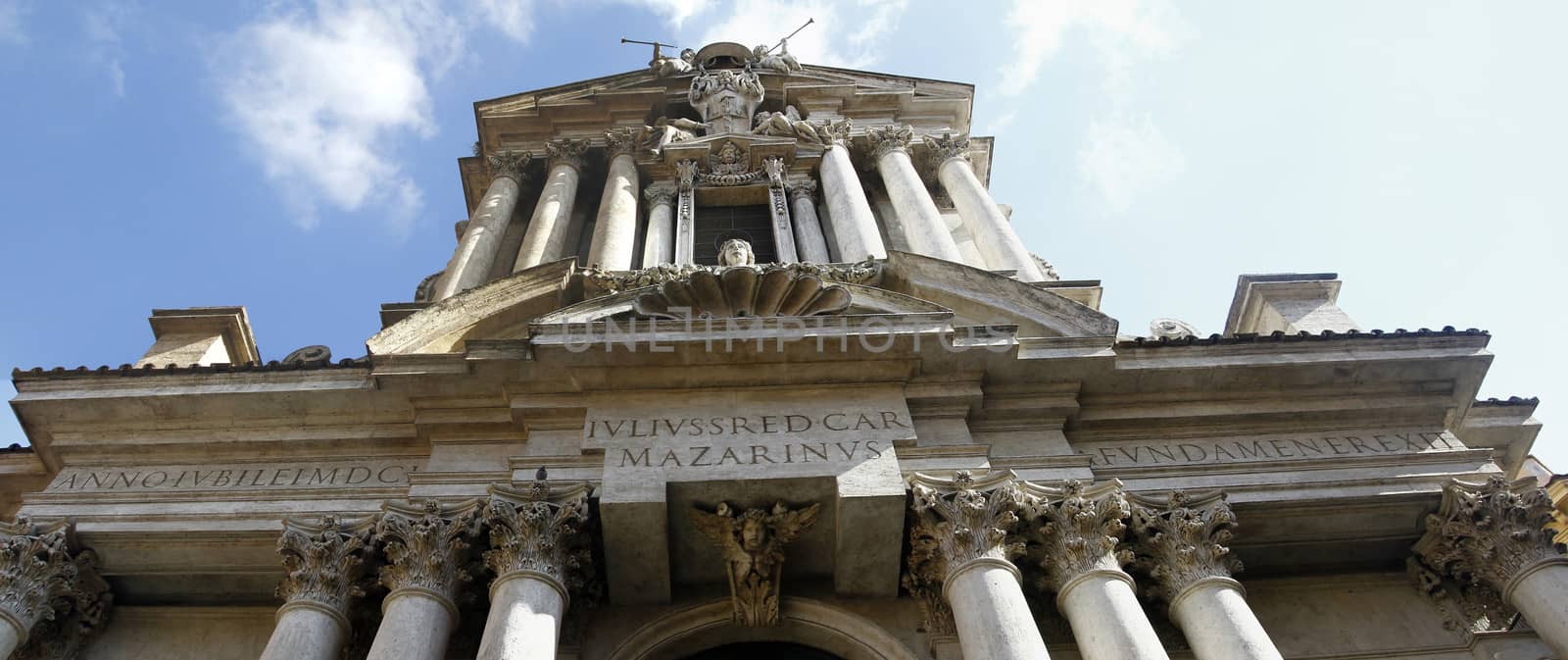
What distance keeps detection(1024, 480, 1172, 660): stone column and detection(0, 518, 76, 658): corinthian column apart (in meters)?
8.32

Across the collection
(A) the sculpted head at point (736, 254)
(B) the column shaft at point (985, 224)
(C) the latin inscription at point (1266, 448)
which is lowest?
(C) the latin inscription at point (1266, 448)

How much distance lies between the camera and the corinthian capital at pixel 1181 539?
955 centimetres

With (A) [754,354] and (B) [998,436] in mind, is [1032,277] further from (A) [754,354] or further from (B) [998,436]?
(A) [754,354]

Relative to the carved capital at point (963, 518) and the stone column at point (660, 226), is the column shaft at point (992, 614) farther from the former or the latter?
the stone column at point (660, 226)

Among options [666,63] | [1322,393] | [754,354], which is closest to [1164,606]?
[1322,393]

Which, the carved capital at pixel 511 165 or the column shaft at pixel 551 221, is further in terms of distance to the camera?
the carved capital at pixel 511 165

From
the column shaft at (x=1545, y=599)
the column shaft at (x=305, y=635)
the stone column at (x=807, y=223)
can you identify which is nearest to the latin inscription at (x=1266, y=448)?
the column shaft at (x=1545, y=599)

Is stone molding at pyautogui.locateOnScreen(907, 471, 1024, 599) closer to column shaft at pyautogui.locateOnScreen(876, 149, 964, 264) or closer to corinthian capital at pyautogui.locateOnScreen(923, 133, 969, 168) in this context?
column shaft at pyautogui.locateOnScreen(876, 149, 964, 264)

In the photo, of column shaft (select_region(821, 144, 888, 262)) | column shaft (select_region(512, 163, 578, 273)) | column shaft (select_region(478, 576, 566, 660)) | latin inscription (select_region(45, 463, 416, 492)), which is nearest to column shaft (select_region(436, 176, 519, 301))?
column shaft (select_region(512, 163, 578, 273))

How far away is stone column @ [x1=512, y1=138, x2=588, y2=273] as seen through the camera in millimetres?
16641

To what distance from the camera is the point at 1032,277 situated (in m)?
14.9

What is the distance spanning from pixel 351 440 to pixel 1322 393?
32.0ft

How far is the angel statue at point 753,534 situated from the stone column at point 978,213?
582 cm

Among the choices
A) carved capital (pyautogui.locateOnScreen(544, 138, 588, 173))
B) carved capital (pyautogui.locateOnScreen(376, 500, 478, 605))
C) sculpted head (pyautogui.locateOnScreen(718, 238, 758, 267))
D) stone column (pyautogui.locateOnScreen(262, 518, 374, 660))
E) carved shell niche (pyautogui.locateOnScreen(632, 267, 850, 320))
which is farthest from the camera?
carved capital (pyautogui.locateOnScreen(544, 138, 588, 173))
